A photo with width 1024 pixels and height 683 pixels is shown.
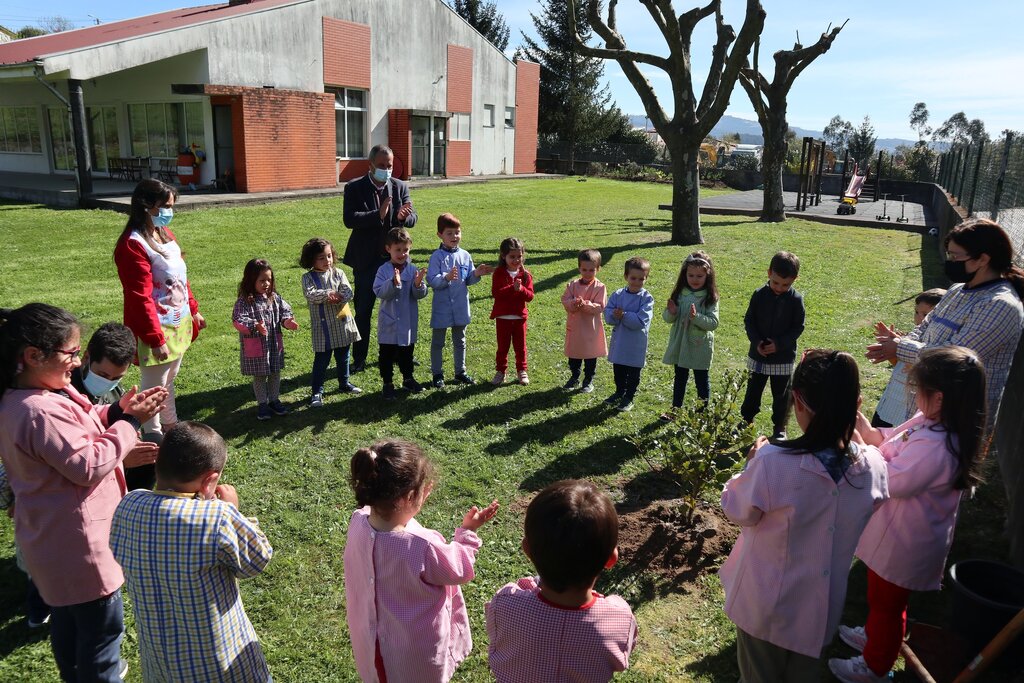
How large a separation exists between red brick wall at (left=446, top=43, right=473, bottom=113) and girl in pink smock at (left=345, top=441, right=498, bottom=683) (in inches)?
1138

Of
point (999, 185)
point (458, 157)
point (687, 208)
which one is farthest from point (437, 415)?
point (458, 157)

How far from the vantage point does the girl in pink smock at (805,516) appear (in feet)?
8.30

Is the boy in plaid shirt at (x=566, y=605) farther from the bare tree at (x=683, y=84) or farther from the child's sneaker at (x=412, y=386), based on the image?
the bare tree at (x=683, y=84)

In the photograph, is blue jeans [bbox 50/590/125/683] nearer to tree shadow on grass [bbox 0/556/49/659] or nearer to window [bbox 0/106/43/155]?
tree shadow on grass [bbox 0/556/49/659]

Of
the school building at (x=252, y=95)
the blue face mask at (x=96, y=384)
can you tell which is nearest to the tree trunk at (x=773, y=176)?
the school building at (x=252, y=95)

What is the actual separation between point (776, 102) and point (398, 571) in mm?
21606

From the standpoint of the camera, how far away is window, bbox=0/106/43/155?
1005 inches

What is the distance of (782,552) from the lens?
8.68 feet

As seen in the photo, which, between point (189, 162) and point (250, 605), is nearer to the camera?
point (250, 605)

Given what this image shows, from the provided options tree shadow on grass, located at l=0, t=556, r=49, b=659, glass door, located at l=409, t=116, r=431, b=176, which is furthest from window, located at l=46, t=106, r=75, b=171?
tree shadow on grass, located at l=0, t=556, r=49, b=659

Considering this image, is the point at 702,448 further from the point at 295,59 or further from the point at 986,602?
the point at 295,59

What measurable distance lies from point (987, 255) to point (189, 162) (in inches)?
825

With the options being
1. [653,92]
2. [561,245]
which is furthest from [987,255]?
[653,92]

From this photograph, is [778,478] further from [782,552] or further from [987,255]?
[987,255]
